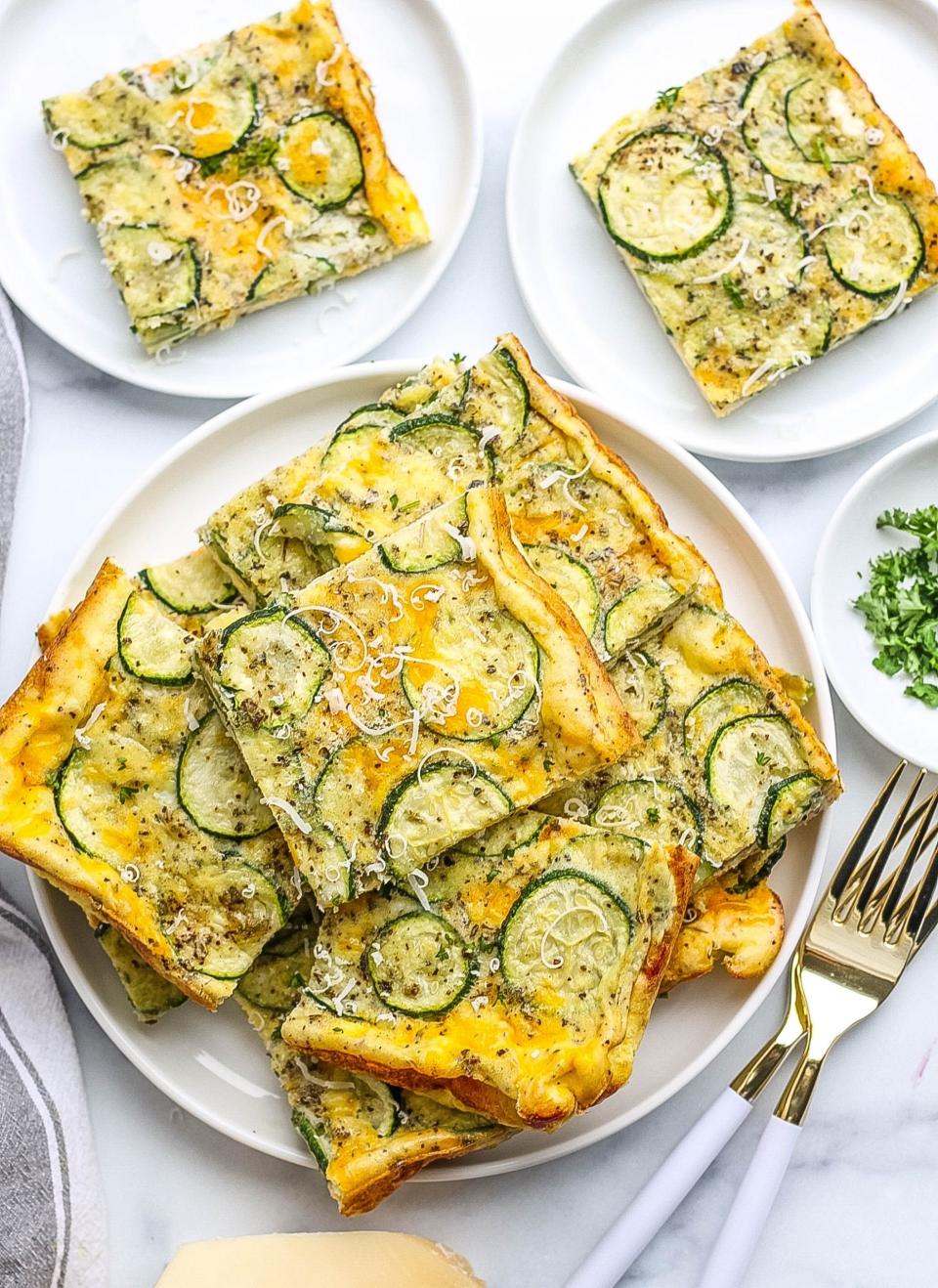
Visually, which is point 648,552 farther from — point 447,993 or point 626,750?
point 447,993

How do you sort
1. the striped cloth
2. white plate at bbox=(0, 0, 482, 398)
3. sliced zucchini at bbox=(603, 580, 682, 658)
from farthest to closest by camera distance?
1. white plate at bbox=(0, 0, 482, 398)
2. the striped cloth
3. sliced zucchini at bbox=(603, 580, 682, 658)

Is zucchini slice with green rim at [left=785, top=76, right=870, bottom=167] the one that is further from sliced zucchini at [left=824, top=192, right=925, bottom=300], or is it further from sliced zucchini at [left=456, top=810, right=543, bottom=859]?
sliced zucchini at [left=456, top=810, right=543, bottom=859]

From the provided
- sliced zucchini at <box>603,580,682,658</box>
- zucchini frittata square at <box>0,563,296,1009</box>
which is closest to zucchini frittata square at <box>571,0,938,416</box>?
sliced zucchini at <box>603,580,682,658</box>

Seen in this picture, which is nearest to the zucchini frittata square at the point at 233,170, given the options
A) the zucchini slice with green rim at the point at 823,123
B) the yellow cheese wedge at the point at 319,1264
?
the zucchini slice with green rim at the point at 823,123

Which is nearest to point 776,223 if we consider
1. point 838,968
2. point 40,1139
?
point 838,968

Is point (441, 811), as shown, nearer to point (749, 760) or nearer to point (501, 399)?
point (749, 760)

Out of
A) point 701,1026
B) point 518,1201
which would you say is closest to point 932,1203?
point 701,1026
